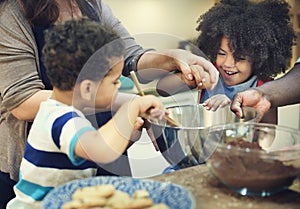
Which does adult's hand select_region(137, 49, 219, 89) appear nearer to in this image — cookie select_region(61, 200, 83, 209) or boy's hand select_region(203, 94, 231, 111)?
boy's hand select_region(203, 94, 231, 111)

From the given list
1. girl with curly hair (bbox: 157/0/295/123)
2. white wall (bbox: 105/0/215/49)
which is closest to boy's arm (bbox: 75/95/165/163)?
girl with curly hair (bbox: 157/0/295/123)

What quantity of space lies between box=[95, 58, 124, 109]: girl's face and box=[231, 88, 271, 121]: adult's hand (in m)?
0.28

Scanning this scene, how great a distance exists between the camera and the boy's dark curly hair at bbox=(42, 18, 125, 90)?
51 cm

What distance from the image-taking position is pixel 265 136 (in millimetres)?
636

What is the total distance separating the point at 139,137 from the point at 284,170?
0.20 metres

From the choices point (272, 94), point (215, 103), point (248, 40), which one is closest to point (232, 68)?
point (248, 40)

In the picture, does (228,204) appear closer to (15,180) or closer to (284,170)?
(284,170)

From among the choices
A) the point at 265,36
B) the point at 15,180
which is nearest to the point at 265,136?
the point at 15,180

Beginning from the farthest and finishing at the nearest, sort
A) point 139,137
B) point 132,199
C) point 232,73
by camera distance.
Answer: point 232,73
point 139,137
point 132,199

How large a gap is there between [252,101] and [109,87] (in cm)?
40

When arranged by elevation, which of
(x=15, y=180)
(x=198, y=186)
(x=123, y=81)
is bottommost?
(x=15, y=180)

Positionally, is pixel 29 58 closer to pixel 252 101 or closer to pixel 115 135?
pixel 115 135

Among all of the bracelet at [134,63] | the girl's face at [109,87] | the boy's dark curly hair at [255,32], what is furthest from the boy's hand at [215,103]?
the boy's dark curly hair at [255,32]

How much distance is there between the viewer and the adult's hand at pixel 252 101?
0.77m
